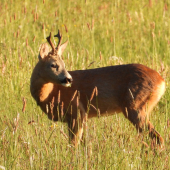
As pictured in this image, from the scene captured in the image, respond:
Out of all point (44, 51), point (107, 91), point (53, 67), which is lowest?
point (107, 91)

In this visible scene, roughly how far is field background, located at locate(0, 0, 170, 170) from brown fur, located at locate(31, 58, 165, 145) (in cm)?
18

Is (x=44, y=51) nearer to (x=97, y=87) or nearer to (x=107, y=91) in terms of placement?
(x=97, y=87)

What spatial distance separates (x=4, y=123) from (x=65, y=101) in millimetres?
1077

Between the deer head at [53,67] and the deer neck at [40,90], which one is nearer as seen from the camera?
the deer head at [53,67]

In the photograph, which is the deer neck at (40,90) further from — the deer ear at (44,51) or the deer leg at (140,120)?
the deer leg at (140,120)

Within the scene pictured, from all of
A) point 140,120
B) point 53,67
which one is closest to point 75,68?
point 53,67

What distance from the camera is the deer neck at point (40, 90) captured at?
215 inches

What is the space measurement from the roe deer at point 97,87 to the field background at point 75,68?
7.3 inches

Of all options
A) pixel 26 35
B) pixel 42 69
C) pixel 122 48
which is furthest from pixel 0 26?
pixel 42 69

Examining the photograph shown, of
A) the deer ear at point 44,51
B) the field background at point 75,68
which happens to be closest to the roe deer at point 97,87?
the deer ear at point 44,51

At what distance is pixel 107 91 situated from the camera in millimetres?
5332

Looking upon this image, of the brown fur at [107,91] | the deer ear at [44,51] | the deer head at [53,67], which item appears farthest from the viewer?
the deer ear at [44,51]

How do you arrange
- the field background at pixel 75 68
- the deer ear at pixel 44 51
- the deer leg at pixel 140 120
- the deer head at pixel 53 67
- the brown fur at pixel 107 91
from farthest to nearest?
the deer ear at pixel 44 51
the deer head at pixel 53 67
the brown fur at pixel 107 91
the deer leg at pixel 140 120
the field background at pixel 75 68

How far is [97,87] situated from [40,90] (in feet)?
2.51
